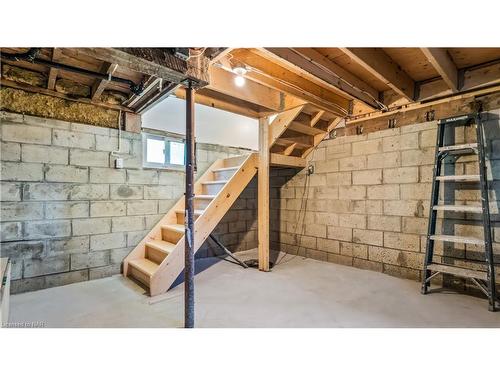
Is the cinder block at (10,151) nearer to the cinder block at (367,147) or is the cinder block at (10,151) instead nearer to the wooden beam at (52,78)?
the wooden beam at (52,78)

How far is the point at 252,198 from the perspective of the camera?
4.24m

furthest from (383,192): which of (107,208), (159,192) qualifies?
(107,208)

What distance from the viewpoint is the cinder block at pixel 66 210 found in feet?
7.67

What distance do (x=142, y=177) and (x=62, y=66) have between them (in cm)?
128

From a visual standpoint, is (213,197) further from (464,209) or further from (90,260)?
(464,209)

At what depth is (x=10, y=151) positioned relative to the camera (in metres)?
2.16

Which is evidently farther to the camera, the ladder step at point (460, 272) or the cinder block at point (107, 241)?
the cinder block at point (107, 241)

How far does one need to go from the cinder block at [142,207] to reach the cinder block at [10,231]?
35.7 inches

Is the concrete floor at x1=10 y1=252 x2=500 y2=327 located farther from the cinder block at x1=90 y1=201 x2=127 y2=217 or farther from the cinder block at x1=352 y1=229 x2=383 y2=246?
the cinder block at x1=90 y1=201 x2=127 y2=217

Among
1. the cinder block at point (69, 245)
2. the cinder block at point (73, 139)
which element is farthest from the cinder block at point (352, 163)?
the cinder block at point (69, 245)

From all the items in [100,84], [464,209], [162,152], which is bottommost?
[464,209]
